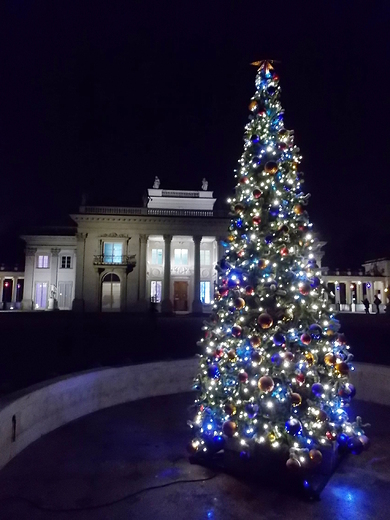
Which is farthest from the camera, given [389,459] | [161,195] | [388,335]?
[161,195]

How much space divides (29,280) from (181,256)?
15.5 meters

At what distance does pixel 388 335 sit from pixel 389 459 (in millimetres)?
13555

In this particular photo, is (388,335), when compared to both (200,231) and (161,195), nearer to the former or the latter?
(200,231)

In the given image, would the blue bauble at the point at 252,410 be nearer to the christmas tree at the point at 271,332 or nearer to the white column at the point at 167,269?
the christmas tree at the point at 271,332

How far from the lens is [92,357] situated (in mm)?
10680

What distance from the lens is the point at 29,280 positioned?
39250 millimetres

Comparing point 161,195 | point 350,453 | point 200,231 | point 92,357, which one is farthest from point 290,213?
point 161,195

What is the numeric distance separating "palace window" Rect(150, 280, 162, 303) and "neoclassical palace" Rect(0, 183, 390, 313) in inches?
3.9

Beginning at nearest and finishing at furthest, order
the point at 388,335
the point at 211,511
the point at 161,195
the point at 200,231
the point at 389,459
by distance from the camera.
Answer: the point at 211,511
the point at 389,459
the point at 388,335
the point at 200,231
the point at 161,195

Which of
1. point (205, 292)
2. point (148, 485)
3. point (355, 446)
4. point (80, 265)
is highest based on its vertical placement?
point (80, 265)

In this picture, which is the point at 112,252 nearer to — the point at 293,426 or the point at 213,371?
the point at 213,371

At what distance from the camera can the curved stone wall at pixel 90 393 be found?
4.63 m

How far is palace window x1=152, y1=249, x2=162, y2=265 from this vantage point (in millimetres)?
39406

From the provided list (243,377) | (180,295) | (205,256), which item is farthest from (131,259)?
(243,377)
